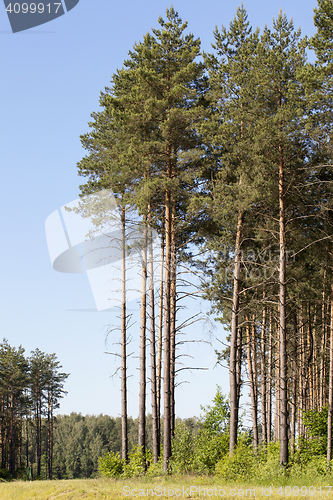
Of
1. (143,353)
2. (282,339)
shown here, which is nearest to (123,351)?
(143,353)

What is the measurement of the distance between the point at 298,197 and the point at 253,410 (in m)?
11.8

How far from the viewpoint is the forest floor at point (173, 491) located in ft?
34.0

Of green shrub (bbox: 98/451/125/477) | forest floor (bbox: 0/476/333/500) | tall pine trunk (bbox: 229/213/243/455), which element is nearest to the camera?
forest floor (bbox: 0/476/333/500)

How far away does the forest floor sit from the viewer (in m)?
10.4

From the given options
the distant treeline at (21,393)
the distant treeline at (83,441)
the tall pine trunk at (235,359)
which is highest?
the tall pine trunk at (235,359)

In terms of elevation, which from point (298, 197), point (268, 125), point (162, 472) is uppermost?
point (268, 125)

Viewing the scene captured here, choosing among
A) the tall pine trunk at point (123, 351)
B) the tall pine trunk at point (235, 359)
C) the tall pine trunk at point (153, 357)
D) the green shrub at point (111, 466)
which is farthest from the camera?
the tall pine trunk at point (123, 351)

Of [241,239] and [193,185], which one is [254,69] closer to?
[193,185]

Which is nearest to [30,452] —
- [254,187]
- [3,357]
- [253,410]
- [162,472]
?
[3,357]

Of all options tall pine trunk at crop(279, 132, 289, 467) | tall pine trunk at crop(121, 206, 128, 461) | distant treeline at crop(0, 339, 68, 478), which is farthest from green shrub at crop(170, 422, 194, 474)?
distant treeline at crop(0, 339, 68, 478)

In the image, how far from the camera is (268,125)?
531 inches

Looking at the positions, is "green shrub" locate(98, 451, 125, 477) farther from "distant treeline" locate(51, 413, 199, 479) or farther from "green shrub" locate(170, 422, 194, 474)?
"distant treeline" locate(51, 413, 199, 479)

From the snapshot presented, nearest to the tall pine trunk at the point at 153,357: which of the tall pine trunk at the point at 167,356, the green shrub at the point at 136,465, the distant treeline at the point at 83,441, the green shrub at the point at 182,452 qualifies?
the green shrub at the point at 136,465

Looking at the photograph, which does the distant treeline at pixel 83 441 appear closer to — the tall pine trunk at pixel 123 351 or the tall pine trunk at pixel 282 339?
the tall pine trunk at pixel 123 351
